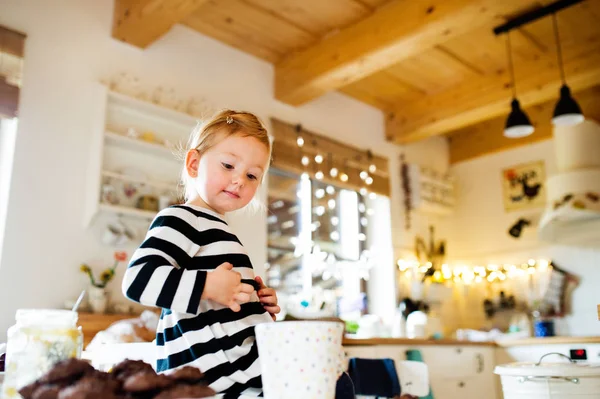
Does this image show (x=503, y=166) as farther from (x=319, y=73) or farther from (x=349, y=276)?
(x=319, y=73)

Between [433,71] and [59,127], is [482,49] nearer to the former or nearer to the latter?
[433,71]

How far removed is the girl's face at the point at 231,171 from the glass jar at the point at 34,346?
14.6 inches

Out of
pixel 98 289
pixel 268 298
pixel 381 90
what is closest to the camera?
pixel 268 298

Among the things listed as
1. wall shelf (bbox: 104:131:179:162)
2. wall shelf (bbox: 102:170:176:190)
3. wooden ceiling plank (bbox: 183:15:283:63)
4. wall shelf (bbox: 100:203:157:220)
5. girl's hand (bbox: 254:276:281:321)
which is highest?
wooden ceiling plank (bbox: 183:15:283:63)

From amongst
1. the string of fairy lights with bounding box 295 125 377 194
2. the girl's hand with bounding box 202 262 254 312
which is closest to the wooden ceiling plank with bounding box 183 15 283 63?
the string of fairy lights with bounding box 295 125 377 194

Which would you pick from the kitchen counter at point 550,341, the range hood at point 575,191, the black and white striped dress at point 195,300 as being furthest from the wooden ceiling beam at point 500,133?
the black and white striped dress at point 195,300

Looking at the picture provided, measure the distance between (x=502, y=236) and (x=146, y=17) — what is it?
3.72 metres

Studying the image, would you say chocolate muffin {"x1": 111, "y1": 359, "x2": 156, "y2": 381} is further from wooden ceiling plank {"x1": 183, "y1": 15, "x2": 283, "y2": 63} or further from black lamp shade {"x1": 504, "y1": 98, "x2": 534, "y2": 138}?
black lamp shade {"x1": 504, "y1": 98, "x2": 534, "y2": 138}

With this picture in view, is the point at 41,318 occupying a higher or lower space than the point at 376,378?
higher

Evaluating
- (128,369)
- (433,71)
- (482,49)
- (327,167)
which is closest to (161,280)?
(128,369)

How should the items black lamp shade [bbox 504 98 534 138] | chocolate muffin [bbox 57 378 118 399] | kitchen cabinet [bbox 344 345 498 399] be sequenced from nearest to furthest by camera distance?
chocolate muffin [bbox 57 378 118 399] < kitchen cabinet [bbox 344 345 498 399] < black lamp shade [bbox 504 98 534 138]

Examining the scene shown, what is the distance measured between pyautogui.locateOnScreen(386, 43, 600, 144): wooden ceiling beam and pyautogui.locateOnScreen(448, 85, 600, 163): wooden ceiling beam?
0.59m

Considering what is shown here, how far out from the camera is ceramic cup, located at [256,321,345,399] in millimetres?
601

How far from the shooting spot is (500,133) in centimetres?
546
